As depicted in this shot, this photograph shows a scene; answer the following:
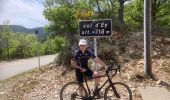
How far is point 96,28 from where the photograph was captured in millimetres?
11094

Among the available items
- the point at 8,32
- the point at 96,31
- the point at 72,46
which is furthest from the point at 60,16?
the point at 96,31

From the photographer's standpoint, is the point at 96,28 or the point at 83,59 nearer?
the point at 83,59

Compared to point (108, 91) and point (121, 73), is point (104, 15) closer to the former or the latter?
point (121, 73)

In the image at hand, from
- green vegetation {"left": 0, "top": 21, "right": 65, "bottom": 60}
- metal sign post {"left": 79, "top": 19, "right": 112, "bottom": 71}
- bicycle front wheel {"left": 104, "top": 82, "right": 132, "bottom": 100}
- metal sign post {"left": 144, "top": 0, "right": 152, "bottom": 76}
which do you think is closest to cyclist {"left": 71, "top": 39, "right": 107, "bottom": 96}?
bicycle front wheel {"left": 104, "top": 82, "right": 132, "bottom": 100}

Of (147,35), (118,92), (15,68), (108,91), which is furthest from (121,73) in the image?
(15,68)

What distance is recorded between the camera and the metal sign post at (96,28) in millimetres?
10953

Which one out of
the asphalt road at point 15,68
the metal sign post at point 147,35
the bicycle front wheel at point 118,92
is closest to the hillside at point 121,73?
the metal sign post at point 147,35

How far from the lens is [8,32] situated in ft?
199

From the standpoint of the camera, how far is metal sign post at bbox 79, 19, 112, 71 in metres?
11.0

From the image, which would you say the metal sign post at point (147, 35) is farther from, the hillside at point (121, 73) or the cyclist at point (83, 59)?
the cyclist at point (83, 59)

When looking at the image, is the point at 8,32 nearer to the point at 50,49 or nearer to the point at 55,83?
the point at 50,49

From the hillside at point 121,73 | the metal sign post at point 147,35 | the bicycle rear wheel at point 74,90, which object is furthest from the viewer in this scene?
the metal sign post at point 147,35

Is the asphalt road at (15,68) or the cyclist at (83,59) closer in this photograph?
the cyclist at (83,59)

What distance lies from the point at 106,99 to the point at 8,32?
53.5 meters
